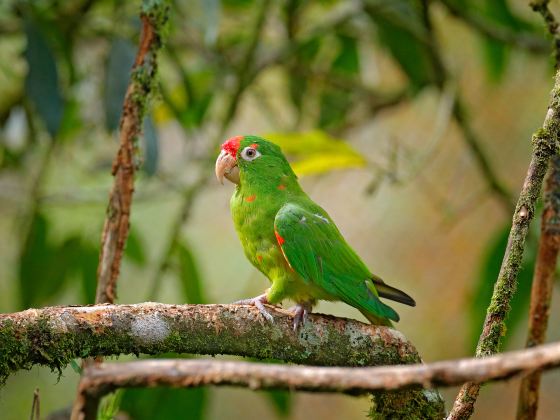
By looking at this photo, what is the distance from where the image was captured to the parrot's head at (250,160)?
2145 millimetres

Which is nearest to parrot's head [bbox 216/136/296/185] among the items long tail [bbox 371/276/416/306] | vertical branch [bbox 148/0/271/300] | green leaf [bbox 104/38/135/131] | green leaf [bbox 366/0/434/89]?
long tail [bbox 371/276/416/306]

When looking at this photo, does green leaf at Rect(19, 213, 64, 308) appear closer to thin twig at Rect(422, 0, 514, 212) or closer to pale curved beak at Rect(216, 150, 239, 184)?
pale curved beak at Rect(216, 150, 239, 184)

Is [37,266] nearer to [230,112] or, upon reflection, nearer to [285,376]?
[230,112]

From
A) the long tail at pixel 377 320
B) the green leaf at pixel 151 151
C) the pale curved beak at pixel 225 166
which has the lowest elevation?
the long tail at pixel 377 320

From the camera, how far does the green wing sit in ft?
6.47

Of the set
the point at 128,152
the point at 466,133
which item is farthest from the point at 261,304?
the point at 466,133

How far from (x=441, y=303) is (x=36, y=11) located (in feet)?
11.6

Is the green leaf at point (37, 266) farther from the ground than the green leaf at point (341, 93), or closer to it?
closer to it

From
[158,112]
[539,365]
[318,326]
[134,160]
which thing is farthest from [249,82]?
[539,365]

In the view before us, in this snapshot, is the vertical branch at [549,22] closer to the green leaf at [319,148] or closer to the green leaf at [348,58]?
the green leaf at [319,148]

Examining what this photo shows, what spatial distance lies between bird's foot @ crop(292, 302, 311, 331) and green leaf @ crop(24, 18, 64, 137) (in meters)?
1.45

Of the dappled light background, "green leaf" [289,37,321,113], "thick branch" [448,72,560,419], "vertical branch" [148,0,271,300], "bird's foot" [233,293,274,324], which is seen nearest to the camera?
"thick branch" [448,72,560,419]

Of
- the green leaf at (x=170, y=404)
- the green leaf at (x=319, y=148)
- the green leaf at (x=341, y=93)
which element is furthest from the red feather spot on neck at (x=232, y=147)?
the green leaf at (x=341, y=93)

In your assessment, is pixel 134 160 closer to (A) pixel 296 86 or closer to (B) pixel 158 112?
(B) pixel 158 112
